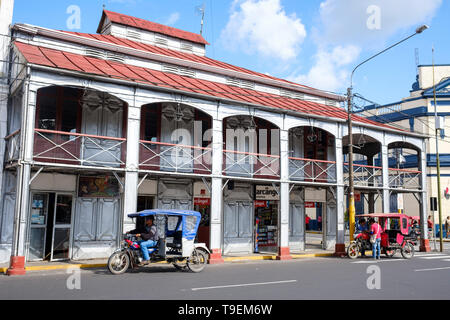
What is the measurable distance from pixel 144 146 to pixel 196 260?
487 centimetres

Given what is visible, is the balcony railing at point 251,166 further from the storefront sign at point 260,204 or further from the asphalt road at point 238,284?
the asphalt road at point 238,284

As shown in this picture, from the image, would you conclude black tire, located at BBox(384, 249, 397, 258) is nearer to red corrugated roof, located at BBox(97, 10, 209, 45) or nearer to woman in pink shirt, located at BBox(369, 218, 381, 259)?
woman in pink shirt, located at BBox(369, 218, 381, 259)

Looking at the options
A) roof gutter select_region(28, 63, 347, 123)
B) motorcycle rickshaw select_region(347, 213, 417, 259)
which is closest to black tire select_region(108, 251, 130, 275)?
roof gutter select_region(28, 63, 347, 123)

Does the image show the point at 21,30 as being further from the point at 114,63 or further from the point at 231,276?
the point at 231,276

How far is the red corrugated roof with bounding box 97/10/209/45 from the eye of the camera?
876 inches

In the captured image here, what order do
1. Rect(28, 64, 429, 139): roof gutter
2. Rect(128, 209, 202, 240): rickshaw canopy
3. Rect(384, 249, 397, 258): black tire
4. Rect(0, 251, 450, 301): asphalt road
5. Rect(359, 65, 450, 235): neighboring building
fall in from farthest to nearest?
Rect(359, 65, 450, 235): neighboring building
Rect(384, 249, 397, 258): black tire
Rect(28, 64, 429, 139): roof gutter
Rect(128, 209, 202, 240): rickshaw canopy
Rect(0, 251, 450, 301): asphalt road

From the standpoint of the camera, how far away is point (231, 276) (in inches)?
472

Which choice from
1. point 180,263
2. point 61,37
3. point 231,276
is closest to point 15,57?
point 61,37

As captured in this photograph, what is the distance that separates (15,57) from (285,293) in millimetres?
12713

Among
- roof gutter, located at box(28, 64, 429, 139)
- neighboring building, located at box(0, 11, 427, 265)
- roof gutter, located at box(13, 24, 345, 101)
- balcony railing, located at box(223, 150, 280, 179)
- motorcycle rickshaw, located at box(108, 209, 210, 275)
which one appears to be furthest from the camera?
balcony railing, located at box(223, 150, 280, 179)

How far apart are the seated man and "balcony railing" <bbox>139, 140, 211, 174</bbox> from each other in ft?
10.9

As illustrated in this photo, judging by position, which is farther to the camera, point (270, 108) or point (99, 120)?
point (270, 108)

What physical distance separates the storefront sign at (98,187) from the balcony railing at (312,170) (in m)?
7.76

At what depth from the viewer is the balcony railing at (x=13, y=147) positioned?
1351 centimetres
